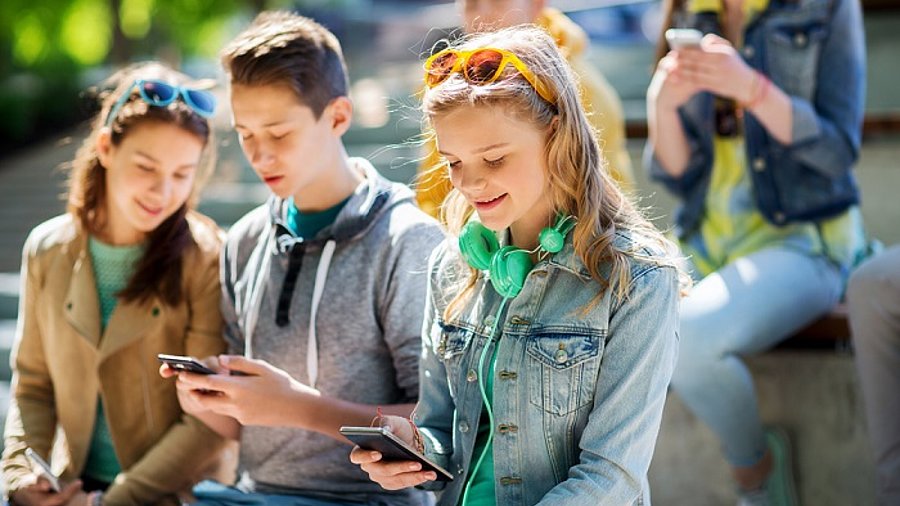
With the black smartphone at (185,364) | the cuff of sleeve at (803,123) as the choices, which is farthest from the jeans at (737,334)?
the black smartphone at (185,364)

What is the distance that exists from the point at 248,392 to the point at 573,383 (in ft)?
2.51

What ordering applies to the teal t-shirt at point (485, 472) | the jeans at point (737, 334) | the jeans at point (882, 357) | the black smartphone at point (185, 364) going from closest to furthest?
the teal t-shirt at point (485, 472) < the black smartphone at point (185, 364) < the jeans at point (882, 357) < the jeans at point (737, 334)

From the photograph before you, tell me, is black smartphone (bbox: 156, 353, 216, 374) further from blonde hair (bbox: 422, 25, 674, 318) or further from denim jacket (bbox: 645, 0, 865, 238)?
denim jacket (bbox: 645, 0, 865, 238)

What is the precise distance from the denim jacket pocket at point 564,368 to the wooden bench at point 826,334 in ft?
5.19

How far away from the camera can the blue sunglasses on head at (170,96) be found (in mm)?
3215

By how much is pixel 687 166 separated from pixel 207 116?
1.58 metres

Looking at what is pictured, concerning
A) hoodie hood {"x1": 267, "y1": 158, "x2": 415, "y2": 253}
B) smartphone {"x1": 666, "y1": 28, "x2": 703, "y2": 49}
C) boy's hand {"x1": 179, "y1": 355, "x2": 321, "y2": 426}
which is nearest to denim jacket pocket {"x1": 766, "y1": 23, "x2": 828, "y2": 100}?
smartphone {"x1": 666, "y1": 28, "x2": 703, "y2": 49}

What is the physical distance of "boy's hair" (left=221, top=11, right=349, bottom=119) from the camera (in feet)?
9.37

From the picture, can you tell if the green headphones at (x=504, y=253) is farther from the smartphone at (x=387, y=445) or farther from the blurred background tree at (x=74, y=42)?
the blurred background tree at (x=74, y=42)

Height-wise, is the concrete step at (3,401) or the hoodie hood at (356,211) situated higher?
the hoodie hood at (356,211)

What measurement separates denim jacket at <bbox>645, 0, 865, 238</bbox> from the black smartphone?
1.94 metres

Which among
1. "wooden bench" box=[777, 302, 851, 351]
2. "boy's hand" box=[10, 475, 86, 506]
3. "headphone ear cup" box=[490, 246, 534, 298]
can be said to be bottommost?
"wooden bench" box=[777, 302, 851, 351]

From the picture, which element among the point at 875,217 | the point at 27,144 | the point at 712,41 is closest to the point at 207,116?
the point at 712,41

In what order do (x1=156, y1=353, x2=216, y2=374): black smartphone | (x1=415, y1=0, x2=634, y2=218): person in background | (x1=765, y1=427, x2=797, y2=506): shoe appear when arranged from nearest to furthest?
(x1=156, y1=353, x2=216, y2=374): black smartphone
(x1=765, y1=427, x2=797, y2=506): shoe
(x1=415, y1=0, x2=634, y2=218): person in background
